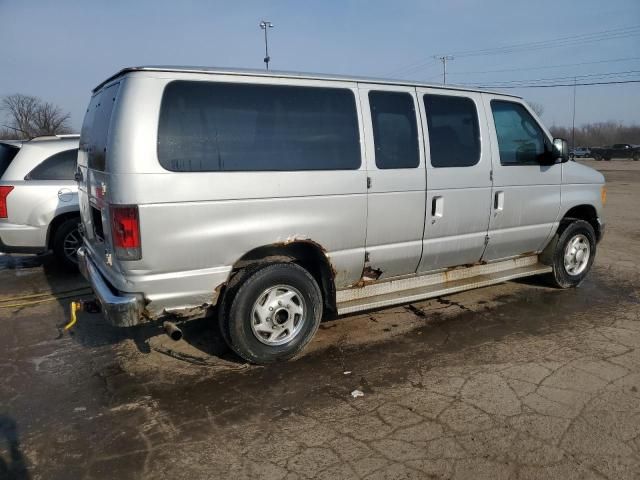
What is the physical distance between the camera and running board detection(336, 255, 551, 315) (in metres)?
4.41

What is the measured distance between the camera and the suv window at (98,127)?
3.65 m

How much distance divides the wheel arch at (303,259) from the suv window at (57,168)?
4.02 m

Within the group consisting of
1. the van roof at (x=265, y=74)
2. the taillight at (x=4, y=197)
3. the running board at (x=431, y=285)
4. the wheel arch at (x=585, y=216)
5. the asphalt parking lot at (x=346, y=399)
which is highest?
the van roof at (x=265, y=74)

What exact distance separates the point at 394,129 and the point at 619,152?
2249 inches

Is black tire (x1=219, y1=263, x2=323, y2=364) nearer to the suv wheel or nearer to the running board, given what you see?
the running board

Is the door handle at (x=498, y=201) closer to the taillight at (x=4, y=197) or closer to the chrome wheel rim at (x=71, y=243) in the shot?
the chrome wheel rim at (x=71, y=243)

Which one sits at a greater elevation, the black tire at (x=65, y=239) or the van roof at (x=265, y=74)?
the van roof at (x=265, y=74)

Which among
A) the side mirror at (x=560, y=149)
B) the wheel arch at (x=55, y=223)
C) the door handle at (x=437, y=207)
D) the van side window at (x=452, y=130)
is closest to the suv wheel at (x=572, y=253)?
the side mirror at (x=560, y=149)

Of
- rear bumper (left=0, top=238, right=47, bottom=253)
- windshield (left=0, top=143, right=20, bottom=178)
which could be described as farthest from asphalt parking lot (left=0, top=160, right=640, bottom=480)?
windshield (left=0, top=143, right=20, bottom=178)

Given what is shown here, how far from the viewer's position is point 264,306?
392cm

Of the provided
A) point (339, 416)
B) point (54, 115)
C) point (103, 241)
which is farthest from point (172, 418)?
point (54, 115)

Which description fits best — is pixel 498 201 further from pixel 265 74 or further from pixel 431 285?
pixel 265 74

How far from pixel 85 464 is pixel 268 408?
1.13m

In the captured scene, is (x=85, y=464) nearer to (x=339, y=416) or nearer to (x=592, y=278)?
(x=339, y=416)
